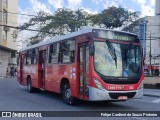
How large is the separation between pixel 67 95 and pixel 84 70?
198 centimetres

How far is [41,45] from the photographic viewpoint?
57.1ft

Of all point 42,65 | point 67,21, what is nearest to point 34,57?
point 42,65

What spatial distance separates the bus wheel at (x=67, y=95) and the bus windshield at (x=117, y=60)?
7.56 ft

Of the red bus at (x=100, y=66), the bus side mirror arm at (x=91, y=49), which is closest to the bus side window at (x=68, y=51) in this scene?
the red bus at (x=100, y=66)

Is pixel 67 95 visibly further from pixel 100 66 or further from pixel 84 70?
pixel 100 66

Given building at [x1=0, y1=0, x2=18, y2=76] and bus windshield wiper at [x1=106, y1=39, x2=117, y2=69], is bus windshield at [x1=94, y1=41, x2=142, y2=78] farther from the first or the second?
building at [x1=0, y1=0, x2=18, y2=76]

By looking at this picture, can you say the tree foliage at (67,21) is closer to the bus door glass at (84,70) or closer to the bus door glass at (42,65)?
the bus door glass at (42,65)

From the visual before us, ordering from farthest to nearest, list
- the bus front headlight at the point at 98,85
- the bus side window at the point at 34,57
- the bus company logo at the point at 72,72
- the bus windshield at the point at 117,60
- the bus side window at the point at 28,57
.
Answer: the bus side window at the point at 28,57, the bus side window at the point at 34,57, the bus company logo at the point at 72,72, the bus windshield at the point at 117,60, the bus front headlight at the point at 98,85

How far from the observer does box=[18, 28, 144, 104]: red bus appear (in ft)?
38.1

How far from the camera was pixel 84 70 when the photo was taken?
1224 centimetres

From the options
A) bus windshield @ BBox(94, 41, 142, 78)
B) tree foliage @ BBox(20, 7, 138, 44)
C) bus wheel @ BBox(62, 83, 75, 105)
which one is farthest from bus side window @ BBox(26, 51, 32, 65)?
tree foliage @ BBox(20, 7, 138, 44)

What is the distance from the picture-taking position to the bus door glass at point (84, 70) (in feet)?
39.5

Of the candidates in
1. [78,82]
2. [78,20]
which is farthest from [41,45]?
[78,20]

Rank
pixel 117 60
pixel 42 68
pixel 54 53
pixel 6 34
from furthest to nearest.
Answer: pixel 6 34, pixel 42 68, pixel 54 53, pixel 117 60
